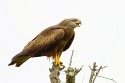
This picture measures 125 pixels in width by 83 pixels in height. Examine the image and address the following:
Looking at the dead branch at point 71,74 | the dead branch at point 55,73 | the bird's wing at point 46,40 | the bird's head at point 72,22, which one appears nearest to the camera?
the dead branch at point 71,74

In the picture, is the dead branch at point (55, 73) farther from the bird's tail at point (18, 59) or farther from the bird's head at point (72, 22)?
the bird's head at point (72, 22)

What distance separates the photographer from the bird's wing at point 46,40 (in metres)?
12.4

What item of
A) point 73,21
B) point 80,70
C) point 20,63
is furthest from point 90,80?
point 73,21

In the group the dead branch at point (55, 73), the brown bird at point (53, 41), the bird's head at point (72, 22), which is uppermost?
the bird's head at point (72, 22)

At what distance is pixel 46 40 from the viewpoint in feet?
41.8

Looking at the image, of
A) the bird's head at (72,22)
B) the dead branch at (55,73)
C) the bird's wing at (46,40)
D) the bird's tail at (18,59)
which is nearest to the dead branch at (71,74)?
the dead branch at (55,73)

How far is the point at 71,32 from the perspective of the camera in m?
12.7

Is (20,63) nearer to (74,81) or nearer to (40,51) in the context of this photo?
(40,51)

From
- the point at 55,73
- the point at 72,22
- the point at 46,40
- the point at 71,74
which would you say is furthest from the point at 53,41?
the point at 71,74

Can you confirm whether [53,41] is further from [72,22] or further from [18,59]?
[18,59]

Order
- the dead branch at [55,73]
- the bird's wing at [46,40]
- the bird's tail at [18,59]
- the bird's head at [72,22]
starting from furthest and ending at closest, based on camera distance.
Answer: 1. the bird's head at [72,22]
2. the bird's wing at [46,40]
3. the bird's tail at [18,59]
4. the dead branch at [55,73]

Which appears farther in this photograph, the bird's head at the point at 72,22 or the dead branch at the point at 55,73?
the bird's head at the point at 72,22

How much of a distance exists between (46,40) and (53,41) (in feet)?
0.78

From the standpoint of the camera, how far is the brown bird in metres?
12.3
